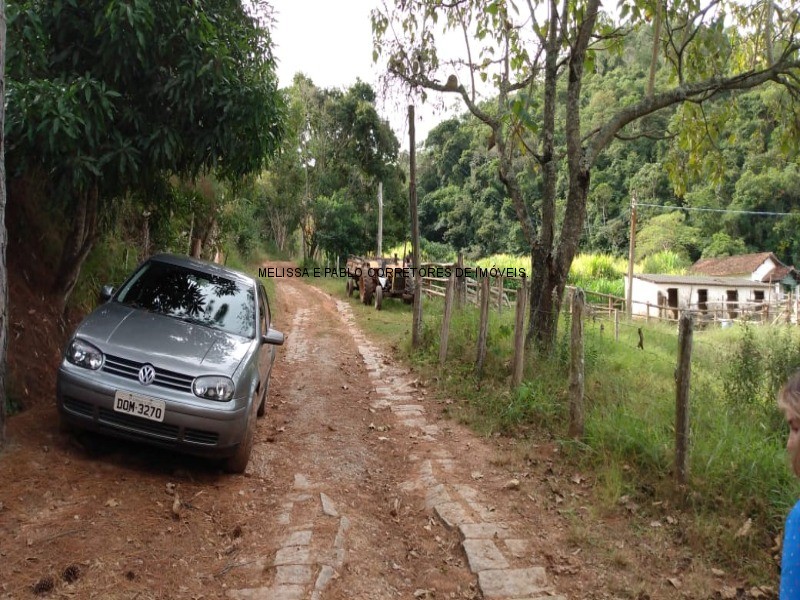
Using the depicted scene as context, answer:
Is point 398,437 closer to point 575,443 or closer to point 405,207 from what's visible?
point 575,443

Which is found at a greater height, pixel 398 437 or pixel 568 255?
pixel 568 255

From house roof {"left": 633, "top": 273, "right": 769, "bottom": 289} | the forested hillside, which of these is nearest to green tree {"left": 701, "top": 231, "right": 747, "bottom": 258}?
the forested hillside

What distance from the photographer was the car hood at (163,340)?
4469 millimetres

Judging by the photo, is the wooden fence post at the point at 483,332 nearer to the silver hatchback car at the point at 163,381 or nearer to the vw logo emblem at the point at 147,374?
the silver hatchback car at the point at 163,381

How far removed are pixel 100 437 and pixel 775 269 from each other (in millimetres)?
41725

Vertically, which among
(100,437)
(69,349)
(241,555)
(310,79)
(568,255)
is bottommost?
(241,555)

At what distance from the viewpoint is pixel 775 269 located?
37719 millimetres

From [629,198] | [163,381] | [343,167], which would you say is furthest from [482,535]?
[629,198]

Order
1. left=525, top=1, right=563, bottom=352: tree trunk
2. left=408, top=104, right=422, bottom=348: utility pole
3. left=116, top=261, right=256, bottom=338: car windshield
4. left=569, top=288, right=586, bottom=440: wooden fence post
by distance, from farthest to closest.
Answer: left=408, top=104, right=422, bottom=348: utility pole
left=525, top=1, right=563, bottom=352: tree trunk
left=569, top=288, right=586, bottom=440: wooden fence post
left=116, top=261, right=256, bottom=338: car windshield

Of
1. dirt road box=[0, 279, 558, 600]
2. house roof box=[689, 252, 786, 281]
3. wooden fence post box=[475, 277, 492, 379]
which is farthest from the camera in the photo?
house roof box=[689, 252, 786, 281]

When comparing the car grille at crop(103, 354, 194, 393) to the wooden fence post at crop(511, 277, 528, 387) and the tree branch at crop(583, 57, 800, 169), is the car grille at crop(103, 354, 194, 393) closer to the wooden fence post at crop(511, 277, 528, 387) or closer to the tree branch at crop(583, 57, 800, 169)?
the wooden fence post at crop(511, 277, 528, 387)

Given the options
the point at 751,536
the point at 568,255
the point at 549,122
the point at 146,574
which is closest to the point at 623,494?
the point at 751,536

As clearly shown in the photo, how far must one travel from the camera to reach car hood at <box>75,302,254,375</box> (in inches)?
176

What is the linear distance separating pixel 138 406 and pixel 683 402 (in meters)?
3.91
